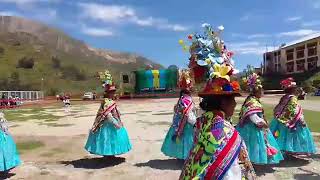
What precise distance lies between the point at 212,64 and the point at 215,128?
721 millimetres

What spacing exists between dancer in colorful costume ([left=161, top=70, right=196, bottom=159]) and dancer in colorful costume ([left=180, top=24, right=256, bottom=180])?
18.0 feet

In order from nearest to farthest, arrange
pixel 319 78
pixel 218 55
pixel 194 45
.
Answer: pixel 218 55 → pixel 194 45 → pixel 319 78

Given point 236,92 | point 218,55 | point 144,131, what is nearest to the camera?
point 236,92

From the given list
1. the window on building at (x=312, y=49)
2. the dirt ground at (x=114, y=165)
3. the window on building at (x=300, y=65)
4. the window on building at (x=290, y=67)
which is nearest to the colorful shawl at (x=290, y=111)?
the dirt ground at (x=114, y=165)

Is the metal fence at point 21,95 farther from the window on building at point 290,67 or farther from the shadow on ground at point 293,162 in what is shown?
the window on building at point 290,67

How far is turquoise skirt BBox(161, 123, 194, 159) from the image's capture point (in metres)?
10.5

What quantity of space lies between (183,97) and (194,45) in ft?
16.5

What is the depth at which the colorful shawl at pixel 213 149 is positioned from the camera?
4.13m

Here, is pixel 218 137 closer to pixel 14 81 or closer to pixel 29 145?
pixel 29 145

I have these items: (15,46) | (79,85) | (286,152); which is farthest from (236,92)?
(15,46)

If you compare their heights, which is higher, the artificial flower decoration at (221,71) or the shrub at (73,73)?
the shrub at (73,73)

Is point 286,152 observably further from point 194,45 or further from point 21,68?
point 21,68

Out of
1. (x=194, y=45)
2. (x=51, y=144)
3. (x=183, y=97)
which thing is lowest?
(x=51, y=144)

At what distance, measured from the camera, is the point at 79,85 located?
126 metres
